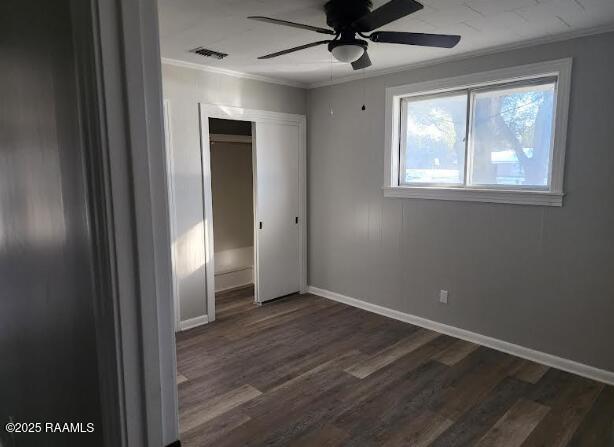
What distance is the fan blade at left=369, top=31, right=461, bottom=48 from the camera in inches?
88.0

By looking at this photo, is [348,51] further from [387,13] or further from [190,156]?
[190,156]

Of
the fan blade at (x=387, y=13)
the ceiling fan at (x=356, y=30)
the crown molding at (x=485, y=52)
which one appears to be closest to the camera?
the fan blade at (x=387, y=13)

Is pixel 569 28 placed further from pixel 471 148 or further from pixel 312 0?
pixel 312 0

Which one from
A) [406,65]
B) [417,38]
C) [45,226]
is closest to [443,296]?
[406,65]

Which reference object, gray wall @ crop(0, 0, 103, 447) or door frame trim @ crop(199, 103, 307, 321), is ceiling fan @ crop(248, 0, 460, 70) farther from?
door frame trim @ crop(199, 103, 307, 321)

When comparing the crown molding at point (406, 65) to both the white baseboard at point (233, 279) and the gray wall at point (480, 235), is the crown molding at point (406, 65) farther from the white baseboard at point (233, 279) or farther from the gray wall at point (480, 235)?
the white baseboard at point (233, 279)

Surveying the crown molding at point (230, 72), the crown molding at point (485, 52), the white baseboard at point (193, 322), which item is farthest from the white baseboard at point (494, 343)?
the crown molding at point (230, 72)

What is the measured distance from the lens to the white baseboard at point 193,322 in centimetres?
391

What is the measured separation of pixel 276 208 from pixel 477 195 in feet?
7.21

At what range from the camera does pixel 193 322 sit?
400 centimetres

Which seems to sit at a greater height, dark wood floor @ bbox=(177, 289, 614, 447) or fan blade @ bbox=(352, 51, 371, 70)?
fan blade @ bbox=(352, 51, 371, 70)

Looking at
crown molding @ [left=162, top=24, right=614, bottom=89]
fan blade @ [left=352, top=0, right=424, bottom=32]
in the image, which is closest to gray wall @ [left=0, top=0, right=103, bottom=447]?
fan blade @ [left=352, top=0, right=424, bottom=32]

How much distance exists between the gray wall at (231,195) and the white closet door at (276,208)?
80 cm

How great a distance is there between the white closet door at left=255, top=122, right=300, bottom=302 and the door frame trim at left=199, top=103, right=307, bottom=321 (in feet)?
0.19
